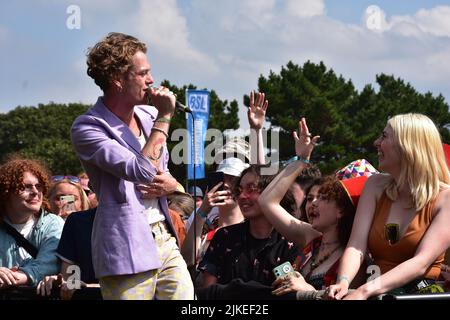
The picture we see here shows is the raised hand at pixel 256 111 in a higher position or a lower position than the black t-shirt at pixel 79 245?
higher

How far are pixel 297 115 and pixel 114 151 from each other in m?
50.2

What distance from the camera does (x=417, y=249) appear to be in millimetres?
5145

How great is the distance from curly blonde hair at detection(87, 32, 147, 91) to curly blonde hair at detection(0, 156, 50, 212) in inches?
65.0

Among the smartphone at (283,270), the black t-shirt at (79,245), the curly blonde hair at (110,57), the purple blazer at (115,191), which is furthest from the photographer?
the black t-shirt at (79,245)

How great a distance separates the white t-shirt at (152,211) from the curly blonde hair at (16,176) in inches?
66.2

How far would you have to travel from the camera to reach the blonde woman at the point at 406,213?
202 inches

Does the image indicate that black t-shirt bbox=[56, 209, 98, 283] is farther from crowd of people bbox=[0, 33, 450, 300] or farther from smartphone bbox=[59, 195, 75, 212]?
smartphone bbox=[59, 195, 75, 212]

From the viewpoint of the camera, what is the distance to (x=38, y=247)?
6.31 m

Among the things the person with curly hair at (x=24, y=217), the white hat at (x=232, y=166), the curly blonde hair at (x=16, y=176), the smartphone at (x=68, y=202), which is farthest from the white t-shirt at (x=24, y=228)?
the white hat at (x=232, y=166)

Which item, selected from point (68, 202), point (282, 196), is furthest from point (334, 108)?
point (282, 196)

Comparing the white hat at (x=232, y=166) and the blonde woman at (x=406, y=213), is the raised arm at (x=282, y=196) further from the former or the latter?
the white hat at (x=232, y=166)

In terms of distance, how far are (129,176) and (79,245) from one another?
1120mm
